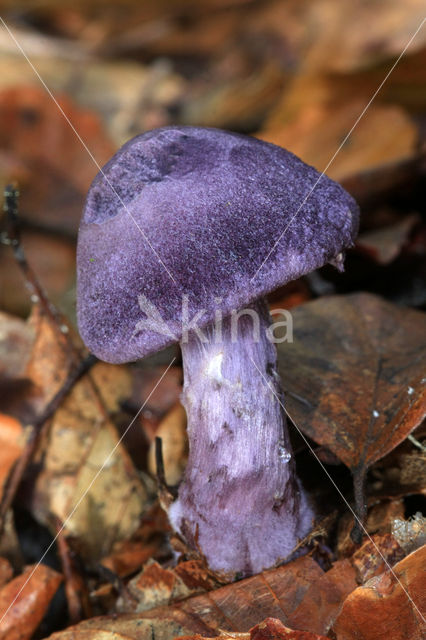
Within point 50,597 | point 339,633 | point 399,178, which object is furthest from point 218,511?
point 399,178

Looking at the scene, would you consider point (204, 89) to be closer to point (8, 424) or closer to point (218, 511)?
point (8, 424)

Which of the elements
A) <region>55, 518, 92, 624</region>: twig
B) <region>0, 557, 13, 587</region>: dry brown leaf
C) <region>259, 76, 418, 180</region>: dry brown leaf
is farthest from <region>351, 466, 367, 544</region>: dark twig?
<region>259, 76, 418, 180</region>: dry brown leaf

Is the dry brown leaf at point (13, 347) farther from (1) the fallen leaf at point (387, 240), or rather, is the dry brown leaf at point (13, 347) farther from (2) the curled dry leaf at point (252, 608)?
(1) the fallen leaf at point (387, 240)

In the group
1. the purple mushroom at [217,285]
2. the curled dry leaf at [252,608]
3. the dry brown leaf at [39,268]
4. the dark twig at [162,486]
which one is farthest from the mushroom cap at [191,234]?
the dry brown leaf at [39,268]

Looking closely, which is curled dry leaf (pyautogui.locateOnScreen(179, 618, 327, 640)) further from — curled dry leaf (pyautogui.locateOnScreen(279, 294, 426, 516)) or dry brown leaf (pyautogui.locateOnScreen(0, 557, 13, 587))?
dry brown leaf (pyautogui.locateOnScreen(0, 557, 13, 587))

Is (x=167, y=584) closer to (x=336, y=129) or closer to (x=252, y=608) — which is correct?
(x=252, y=608)

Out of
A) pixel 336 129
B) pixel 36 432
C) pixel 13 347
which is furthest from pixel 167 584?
pixel 336 129
